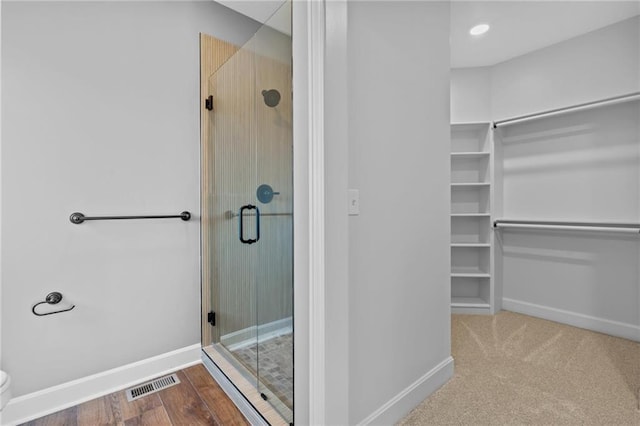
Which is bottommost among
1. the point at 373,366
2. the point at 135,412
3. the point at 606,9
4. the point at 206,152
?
the point at 135,412

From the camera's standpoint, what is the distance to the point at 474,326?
103 inches

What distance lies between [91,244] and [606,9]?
3.70 meters

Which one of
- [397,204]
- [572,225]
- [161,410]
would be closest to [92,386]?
[161,410]

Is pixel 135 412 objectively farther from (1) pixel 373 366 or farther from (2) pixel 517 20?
(2) pixel 517 20

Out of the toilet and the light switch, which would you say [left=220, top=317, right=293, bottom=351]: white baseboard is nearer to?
the light switch

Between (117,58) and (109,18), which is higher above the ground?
(109,18)

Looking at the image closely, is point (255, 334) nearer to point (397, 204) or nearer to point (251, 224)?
point (251, 224)

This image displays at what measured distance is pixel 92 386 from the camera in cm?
170

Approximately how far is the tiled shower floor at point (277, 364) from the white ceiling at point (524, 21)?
245cm

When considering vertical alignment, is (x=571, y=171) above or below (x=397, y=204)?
above

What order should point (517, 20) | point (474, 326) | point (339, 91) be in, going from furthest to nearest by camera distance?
point (474, 326) → point (517, 20) → point (339, 91)

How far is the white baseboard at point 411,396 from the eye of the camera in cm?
140

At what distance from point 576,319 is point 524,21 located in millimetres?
2430

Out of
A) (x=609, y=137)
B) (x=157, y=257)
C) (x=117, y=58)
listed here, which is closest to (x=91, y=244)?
(x=157, y=257)
